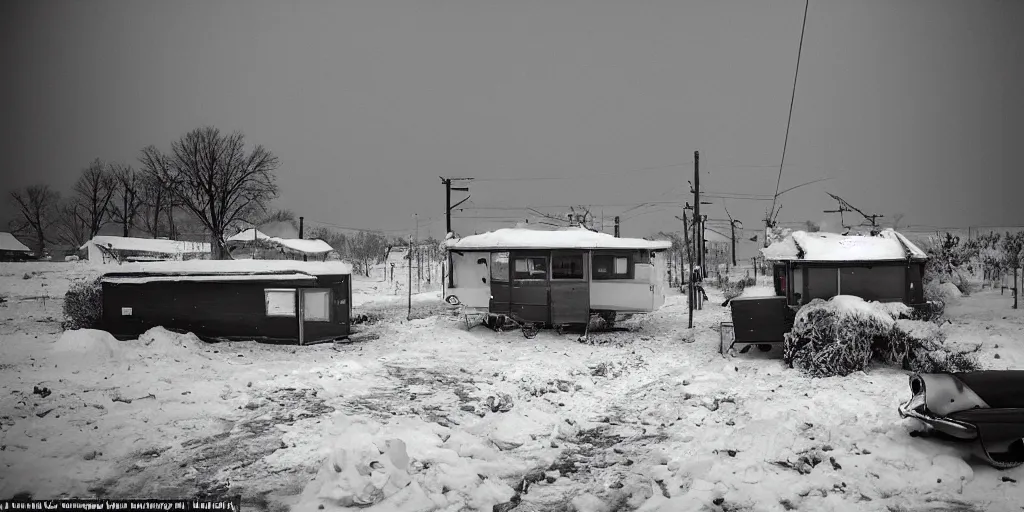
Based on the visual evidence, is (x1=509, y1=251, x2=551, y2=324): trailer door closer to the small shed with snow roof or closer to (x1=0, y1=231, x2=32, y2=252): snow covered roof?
the small shed with snow roof

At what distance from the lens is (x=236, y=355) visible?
12.5 m

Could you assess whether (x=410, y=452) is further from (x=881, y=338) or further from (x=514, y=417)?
(x=881, y=338)

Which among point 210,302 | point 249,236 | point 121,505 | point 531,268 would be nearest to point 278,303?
point 210,302

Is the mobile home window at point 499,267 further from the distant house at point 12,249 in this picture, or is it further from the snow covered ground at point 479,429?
the distant house at point 12,249

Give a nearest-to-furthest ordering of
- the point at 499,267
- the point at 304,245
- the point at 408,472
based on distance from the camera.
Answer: the point at 408,472 < the point at 499,267 < the point at 304,245

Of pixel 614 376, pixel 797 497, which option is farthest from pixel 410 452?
pixel 614 376

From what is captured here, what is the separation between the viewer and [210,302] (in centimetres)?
1418

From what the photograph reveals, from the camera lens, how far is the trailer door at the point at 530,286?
1723 cm

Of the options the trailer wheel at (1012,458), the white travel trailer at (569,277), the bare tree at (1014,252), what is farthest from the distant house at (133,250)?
the bare tree at (1014,252)

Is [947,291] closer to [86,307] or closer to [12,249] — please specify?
[86,307]

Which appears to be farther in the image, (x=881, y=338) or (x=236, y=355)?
(x=236, y=355)

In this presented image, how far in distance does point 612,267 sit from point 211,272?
12085 mm

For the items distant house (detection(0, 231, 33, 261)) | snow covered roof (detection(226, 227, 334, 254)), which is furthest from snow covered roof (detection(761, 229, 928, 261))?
distant house (detection(0, 231, 33, 261))

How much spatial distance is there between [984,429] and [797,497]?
2148 millimetres
